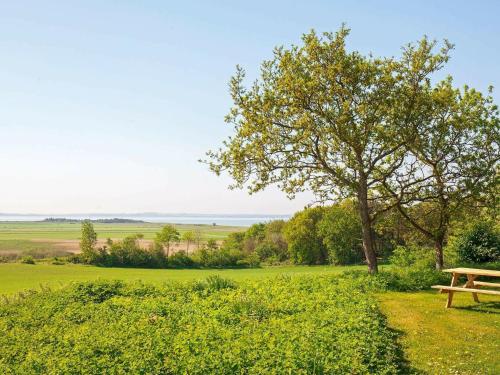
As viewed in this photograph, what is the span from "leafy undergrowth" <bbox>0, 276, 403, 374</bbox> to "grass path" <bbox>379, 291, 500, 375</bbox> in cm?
64

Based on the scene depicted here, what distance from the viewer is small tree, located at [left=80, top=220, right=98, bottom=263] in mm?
65062

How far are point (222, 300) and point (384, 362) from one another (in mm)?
6820

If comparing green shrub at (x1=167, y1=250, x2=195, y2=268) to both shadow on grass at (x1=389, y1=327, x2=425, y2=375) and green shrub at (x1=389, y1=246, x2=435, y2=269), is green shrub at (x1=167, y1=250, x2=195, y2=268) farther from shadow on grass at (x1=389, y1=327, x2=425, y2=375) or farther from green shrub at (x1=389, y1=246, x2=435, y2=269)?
shadow on grass at (x1=389, y1=327, x2=425, y2=375)

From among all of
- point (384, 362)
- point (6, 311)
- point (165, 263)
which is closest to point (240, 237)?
point (165, 263)

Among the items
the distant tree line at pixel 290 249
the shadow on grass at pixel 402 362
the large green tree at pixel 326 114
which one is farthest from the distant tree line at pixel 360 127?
the distant tree line at pixel 290 249

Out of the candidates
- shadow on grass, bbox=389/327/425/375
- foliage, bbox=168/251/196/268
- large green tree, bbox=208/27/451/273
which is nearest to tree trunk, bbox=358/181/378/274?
large green tree, bbox=208/27/451/273

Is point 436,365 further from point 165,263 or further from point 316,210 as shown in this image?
point 316,210

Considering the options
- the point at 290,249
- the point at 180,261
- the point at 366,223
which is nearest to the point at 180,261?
the point at 180,261

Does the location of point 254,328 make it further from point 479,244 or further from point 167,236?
point 167,236

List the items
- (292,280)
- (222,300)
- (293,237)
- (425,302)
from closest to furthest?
(222,300) < (425,302) < (292,280) < (293,237)

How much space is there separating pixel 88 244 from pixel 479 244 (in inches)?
2088

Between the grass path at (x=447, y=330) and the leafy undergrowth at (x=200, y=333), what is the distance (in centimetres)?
64

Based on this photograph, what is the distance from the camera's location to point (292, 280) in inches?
796

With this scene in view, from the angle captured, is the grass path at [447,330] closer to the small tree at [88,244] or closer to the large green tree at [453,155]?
the large green tree at [453,155]
